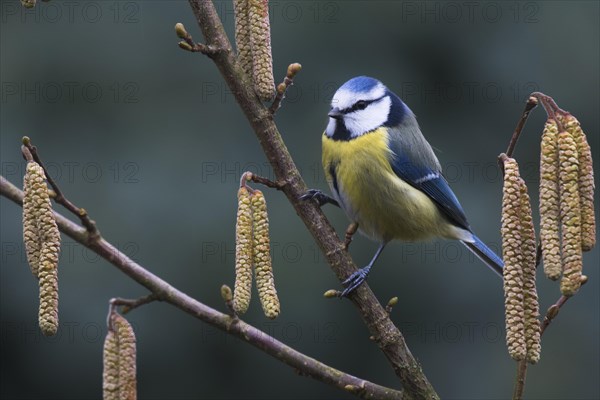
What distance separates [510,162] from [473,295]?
189 cm

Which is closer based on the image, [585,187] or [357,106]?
[585,187]

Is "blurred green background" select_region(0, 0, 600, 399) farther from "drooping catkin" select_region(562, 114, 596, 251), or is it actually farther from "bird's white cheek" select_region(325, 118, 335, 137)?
"drooping catkin" select_region(562, 114, 596, 251)

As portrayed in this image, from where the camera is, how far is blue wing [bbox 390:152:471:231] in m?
2.44

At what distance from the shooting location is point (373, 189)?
2348mm

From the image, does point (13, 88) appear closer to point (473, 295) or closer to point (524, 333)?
point (473, 295)

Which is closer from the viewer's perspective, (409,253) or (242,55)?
(242,55)

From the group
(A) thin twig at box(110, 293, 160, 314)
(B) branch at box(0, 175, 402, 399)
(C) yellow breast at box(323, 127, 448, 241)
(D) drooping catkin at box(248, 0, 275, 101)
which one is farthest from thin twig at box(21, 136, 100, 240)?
(C) yellow breast at box(323, 127, 448, 241)

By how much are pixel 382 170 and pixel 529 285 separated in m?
1.18

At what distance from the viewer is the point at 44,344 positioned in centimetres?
305

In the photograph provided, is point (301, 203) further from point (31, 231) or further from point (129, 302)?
point (31, 231)

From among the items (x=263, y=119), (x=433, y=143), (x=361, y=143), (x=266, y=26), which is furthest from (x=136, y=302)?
(x=433, y=143)

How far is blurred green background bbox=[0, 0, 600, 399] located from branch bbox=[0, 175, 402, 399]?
4.86 ft

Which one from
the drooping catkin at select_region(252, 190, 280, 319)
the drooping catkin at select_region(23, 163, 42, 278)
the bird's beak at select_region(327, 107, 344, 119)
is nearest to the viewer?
the drooping catkin at select_region(23, 163, 42, 278)

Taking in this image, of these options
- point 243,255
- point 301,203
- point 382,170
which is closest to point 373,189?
point 382,170
